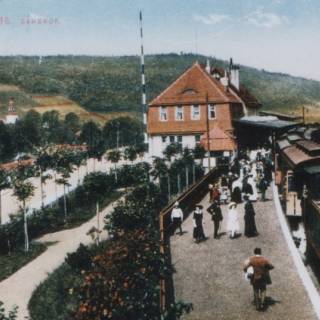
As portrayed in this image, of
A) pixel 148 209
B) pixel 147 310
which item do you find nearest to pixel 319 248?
pixel 147 310

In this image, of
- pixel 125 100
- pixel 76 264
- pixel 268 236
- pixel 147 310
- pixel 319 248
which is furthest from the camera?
pixel 125 100

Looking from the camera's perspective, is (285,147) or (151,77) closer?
(285,147)

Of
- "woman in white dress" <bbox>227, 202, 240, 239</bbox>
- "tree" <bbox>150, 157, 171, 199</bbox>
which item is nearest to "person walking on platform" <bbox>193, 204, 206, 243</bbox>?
"woman in white dress" <bbox>227, 202, 240, 239</bbox>

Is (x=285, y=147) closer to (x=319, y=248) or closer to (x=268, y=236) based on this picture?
(x=268, y=236)

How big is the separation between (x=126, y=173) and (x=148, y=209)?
25.2m

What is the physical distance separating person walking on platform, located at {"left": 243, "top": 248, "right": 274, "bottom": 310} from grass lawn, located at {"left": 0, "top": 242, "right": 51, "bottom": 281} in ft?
52.0

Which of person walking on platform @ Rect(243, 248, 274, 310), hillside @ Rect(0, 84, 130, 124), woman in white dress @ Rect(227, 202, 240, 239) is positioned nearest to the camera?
person walking on platform @ Rect(243, 248, 274, 310)

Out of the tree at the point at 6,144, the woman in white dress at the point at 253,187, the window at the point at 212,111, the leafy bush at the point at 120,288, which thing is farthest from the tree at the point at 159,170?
the tree at the point at 6,144

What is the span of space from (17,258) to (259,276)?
1941 centimetres

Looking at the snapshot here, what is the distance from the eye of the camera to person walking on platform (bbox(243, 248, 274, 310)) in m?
14.0

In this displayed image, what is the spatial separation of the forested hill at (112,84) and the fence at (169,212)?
97.2m

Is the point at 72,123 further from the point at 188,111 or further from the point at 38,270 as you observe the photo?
the point at 38,270

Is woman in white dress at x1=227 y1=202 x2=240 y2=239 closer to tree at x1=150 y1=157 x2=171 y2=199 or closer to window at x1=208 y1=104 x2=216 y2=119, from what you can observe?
tree at x1=150 y1=157 x2=171 y2=199

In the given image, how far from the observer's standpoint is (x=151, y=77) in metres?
178
